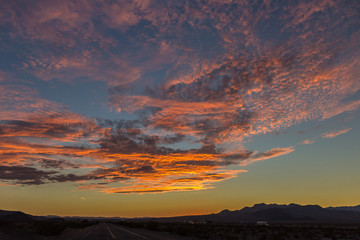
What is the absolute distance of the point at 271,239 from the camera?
117ft

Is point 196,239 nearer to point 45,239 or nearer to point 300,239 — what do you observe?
point 300,239

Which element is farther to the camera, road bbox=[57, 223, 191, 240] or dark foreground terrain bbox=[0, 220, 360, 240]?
dark foreground terrain bbox=[0, 220, 360, 240]

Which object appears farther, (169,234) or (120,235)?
(169,234)

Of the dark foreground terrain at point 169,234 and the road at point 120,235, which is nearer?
the road at point 120,235

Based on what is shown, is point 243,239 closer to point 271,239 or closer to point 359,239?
point 271,239

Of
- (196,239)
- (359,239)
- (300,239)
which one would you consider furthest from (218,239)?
(359,239)

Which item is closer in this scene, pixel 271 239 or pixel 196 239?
pixel 196 239

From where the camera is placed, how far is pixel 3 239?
32.9 m

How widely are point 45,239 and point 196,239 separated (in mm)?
21503

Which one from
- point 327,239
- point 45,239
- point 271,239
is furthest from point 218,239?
point 45,239

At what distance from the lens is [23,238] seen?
1379 inches

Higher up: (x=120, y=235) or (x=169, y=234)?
(x=120, y=235)

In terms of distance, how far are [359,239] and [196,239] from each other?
22.1 meters

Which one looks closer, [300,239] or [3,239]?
[3,239]
